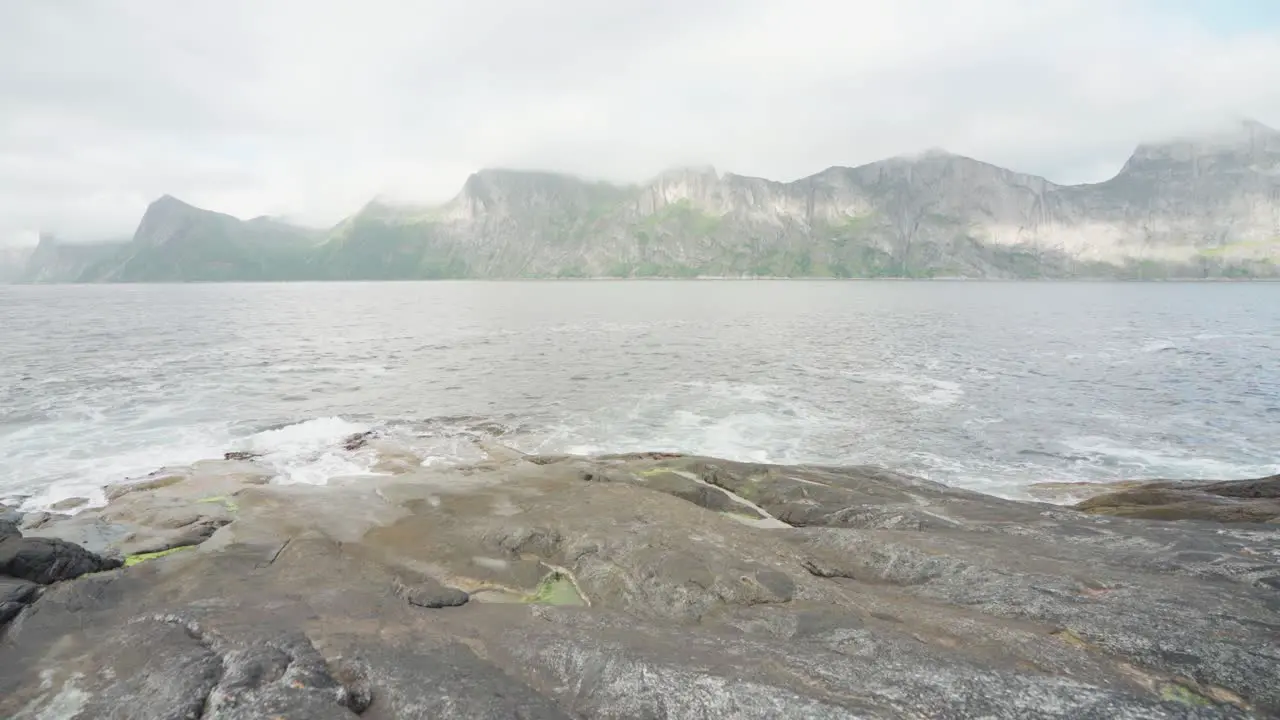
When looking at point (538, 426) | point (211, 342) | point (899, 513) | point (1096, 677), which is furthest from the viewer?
point (211, 342)

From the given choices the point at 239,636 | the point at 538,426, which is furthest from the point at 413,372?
the point at 239,636

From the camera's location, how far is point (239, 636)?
9.55 metres

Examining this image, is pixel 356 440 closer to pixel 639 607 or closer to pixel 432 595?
pixel 432 595

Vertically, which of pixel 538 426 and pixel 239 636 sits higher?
pixel 239 636

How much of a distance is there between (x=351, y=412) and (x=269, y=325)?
71.7 meters

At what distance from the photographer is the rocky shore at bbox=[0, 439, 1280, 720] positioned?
8.07 metres

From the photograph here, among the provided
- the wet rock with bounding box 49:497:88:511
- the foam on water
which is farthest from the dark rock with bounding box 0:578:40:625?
the wet rock with bounding box 49:497:88:511

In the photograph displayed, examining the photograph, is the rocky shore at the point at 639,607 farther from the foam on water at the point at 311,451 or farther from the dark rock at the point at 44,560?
the foam on water at the point at 311,451

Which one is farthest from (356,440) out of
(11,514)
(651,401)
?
(651,401)

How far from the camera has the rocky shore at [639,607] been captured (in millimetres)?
8070

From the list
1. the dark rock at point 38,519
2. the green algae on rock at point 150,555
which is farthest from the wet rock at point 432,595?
the dark rock at point 38,519

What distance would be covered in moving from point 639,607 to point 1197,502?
18.6 meters

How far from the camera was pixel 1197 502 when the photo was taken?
18000 millimetres

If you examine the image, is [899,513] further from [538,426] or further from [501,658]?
[538,426]
